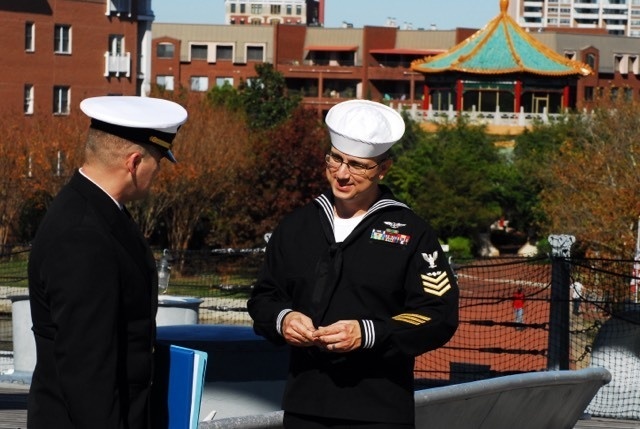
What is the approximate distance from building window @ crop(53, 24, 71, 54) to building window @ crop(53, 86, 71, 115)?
1.55 m

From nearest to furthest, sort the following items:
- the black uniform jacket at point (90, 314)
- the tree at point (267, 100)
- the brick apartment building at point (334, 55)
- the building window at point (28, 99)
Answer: the black uniform jacket at point (90, 314), the building window at point (28, 99), the tree at point (267, 100), the brick apartment building at point (334, 55)

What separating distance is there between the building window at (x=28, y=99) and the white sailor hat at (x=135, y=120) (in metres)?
57.2

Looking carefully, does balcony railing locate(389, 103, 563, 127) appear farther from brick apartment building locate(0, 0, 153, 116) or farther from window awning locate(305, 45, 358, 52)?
window awning locate(305, 45, 358, 52)

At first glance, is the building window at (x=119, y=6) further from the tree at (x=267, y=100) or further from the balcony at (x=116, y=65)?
the tree at (x=267, y=100)

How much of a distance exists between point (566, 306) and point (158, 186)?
120 feet

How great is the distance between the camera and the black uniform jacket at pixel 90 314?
4344 mm

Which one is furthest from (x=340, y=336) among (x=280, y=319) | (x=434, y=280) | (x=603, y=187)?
(x=603, y=187)

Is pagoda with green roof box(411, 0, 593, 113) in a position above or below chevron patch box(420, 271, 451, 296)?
below

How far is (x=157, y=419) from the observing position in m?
4.74

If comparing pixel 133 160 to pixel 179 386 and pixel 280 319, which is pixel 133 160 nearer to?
pixel 179 386

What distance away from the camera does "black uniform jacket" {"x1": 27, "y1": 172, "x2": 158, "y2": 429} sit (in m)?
4.34

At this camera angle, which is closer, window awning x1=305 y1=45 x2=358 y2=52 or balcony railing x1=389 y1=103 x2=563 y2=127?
balcony railing x1=389 y1=103 x2=563 y2=127

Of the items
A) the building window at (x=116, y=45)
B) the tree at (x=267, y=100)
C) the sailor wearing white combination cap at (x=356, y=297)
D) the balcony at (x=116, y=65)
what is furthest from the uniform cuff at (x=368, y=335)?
the tree at (x=267, y=100)

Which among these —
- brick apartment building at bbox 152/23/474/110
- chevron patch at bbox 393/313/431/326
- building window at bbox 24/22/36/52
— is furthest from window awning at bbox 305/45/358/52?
chevron patch at bbox 393/313/431/326
